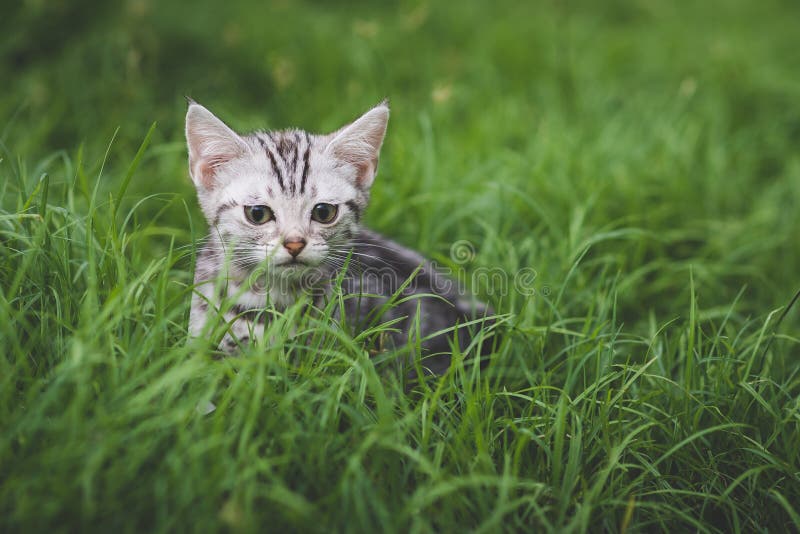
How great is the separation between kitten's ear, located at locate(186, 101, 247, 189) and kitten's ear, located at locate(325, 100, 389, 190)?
38 centimetres

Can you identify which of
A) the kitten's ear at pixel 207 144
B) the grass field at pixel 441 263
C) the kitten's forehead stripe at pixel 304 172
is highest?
the kitten's ear at pixel 207 144

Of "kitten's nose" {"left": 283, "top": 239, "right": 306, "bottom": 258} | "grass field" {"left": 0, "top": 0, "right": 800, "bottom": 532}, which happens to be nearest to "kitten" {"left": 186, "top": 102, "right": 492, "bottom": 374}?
"kitten's nose" {"left": 283, "top": 239, "right": 306, "bottom": 258}

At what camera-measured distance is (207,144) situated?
7.58 ft

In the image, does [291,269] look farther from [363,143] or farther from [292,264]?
[363,143]

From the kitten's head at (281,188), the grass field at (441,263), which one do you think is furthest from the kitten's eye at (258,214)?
the grass field at (441,263)

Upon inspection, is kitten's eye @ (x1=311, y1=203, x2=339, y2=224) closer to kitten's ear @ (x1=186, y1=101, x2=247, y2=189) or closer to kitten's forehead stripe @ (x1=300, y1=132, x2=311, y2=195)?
kitten's forehead stripe @ (x1=300, y1=132, x2=311, y2=195)

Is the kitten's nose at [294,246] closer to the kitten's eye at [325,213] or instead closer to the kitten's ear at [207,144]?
the kitten's eye at [325,213]

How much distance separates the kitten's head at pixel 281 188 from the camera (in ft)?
7.34

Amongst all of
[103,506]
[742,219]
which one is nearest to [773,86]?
[742,219]

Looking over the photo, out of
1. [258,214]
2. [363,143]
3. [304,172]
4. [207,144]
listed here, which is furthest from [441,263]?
[207,144]

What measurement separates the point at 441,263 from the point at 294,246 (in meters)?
1.07

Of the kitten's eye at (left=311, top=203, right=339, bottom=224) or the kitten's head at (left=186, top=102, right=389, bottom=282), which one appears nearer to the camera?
the kitten's head at (left=186, top=102, right=389, bottom=282)

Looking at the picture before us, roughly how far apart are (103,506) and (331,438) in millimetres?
616

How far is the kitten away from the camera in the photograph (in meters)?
2.24
